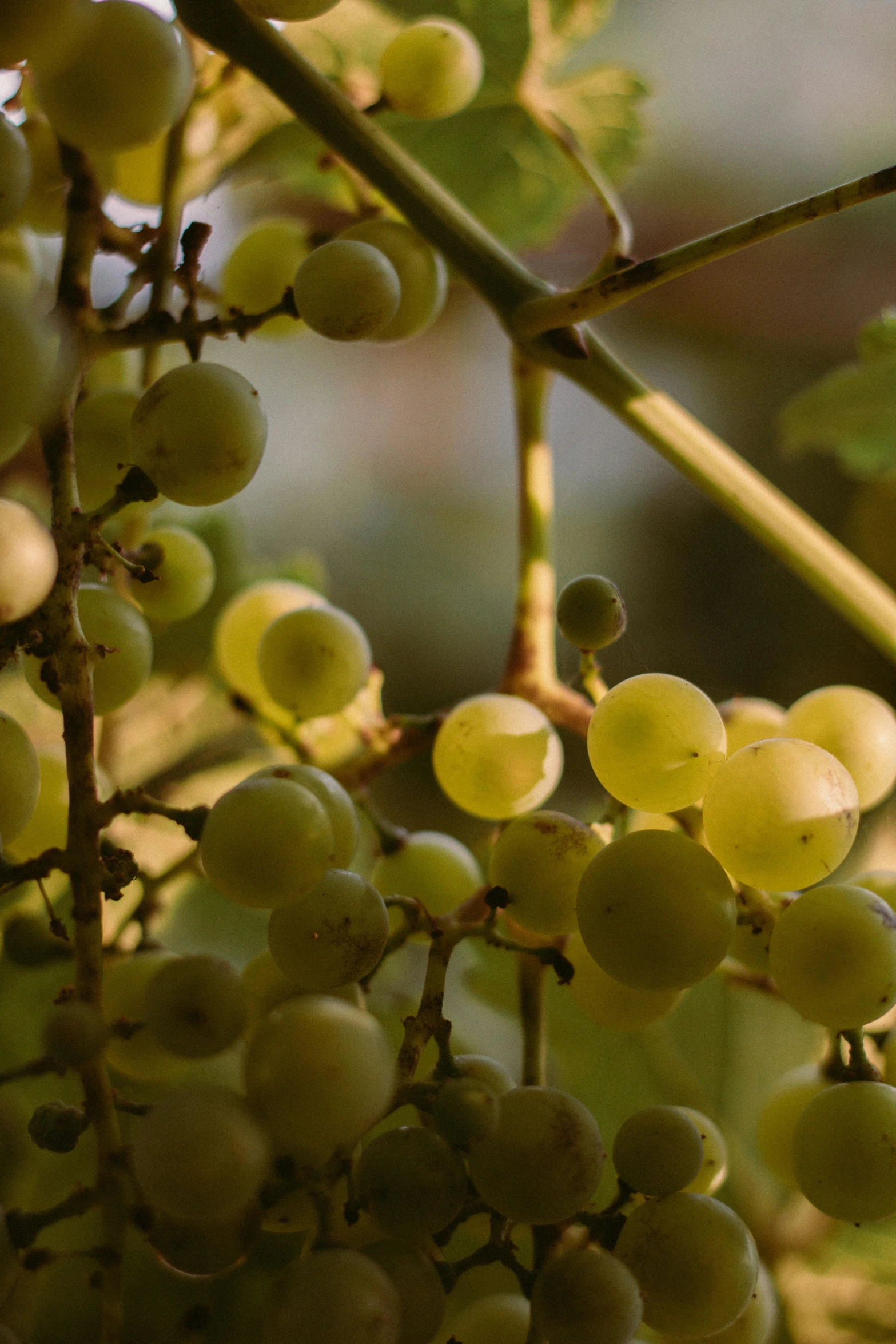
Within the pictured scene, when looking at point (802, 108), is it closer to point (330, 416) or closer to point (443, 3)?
point (330, 416)

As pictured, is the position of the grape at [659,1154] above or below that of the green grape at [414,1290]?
above

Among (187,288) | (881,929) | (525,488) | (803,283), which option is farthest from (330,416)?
(881,929)

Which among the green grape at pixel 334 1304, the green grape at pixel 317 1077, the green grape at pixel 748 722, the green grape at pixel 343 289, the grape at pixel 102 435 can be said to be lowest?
the green grape at pixel 334 1304

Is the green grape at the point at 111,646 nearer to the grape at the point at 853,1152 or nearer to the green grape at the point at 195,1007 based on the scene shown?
the green grape at the point at 195,1007

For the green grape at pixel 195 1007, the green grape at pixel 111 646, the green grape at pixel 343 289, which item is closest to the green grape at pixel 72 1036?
the green grape at pixel 195 1007

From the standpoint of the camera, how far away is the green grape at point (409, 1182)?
0.30m

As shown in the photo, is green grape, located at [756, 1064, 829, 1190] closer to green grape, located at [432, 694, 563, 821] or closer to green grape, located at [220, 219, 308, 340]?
green grape, located at [432, 694, 563, 821]

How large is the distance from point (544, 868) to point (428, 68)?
35 centimetres

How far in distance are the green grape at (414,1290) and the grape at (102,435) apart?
11.3 inches

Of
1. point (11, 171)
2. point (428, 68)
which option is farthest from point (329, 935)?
point (428, 68)

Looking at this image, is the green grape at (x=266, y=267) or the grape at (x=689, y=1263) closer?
the grape at (x=689, y=1263)

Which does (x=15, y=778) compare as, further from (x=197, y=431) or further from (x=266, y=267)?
(x=266, y=267)

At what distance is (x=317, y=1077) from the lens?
0.93 ft

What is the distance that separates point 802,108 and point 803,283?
0.69 feet
